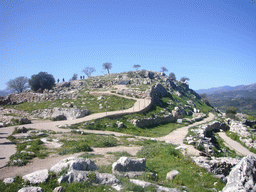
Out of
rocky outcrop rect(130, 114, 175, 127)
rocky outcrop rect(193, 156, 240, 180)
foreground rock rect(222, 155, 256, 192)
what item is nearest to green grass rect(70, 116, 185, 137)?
rocky outcrop rect(130, 114, 175, 127)

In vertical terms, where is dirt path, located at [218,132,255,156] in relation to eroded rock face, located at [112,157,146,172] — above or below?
below

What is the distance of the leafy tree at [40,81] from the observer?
177 feet

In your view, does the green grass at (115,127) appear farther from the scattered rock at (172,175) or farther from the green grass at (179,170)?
the scattered rock at (172,175)

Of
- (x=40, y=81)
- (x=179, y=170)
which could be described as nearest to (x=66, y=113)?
(x=179, y=170)

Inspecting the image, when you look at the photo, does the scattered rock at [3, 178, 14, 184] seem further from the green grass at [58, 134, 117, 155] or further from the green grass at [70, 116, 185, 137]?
the green grass at [70, 116, 185, 137]

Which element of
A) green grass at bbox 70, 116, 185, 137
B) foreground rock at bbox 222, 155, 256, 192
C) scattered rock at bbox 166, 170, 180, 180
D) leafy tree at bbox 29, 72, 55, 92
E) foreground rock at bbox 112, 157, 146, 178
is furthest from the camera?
leafy tree at bbox 29, 72, 55, 92

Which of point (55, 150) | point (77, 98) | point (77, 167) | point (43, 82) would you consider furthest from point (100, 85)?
point (77, 167)

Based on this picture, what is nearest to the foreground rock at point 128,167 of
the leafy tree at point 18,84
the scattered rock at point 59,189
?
the scattered rock at point 59,189

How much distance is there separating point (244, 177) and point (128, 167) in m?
4.63

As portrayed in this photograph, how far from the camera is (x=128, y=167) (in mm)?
8484

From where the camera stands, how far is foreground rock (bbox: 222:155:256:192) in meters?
5.74

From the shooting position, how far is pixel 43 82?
54594 millimetres

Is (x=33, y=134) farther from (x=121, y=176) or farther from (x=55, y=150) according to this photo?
(x=121, y=176)

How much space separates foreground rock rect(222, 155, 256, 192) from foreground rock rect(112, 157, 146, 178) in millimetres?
3743
